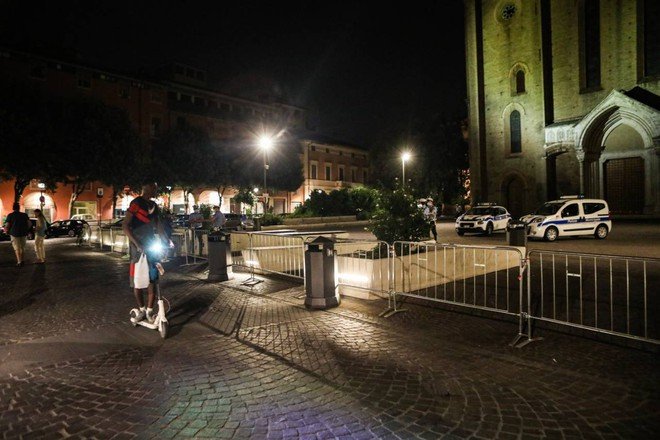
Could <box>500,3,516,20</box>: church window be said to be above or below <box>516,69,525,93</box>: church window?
above

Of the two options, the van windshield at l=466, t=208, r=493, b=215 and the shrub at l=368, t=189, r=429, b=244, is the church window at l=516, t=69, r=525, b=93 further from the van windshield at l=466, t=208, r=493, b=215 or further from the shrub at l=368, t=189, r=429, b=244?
the shrub at l=368, t=189, r=429, b=244

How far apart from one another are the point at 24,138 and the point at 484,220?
1246 inches

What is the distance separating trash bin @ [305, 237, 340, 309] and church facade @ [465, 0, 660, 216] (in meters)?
25.6

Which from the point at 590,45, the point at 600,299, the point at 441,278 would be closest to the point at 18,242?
the point at 441,278

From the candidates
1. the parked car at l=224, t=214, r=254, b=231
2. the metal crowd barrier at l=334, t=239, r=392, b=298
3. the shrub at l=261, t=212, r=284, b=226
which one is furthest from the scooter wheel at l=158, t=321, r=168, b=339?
the shrub at l=261, t=212, r=284, b=226

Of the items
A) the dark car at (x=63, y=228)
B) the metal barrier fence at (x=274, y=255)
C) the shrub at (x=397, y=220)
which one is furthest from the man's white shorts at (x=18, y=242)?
the dark car at (x=63, y=228)

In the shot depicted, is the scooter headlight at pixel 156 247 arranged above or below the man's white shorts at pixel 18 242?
above

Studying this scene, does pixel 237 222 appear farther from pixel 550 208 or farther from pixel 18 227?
pixel 550 208

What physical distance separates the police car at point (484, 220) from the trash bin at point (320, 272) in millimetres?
16266

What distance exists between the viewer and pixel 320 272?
309 inches

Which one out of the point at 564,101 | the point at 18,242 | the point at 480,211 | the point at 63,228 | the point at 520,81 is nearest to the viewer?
the point at 18,242

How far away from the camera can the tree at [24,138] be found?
1222 inches

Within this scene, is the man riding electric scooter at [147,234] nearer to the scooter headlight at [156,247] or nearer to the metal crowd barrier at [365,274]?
the scooter headlight at [156,247]

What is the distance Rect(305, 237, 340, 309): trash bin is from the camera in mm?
7828
